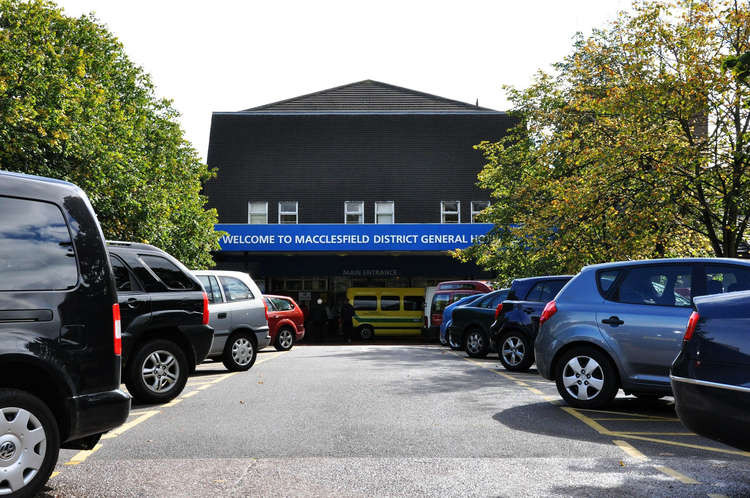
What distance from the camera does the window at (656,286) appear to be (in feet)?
27.9

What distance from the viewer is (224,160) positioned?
1674 inches

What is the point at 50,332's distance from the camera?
4.83 meters

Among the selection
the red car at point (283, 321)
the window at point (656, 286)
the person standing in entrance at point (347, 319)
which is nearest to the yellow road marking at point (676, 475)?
the window at point (656, 286)

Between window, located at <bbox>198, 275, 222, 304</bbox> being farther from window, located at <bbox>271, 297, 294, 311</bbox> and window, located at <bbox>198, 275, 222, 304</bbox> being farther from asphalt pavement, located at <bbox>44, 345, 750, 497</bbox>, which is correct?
window, located at <bbox>271, 297, 294, 311</bbox>

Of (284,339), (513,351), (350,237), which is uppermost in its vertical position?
(350,237)

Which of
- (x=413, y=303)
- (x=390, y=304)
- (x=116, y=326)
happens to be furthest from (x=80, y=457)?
(x=413, y=303)

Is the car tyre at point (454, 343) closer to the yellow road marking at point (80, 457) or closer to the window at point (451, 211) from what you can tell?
the yellow road marking at point (80, 457)

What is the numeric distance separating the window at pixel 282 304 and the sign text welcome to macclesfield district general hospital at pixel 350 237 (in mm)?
12996

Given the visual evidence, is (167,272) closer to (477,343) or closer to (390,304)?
(477,343)

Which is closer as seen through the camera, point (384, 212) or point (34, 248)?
A: point (34, 248)

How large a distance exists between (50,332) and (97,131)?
59.8ft

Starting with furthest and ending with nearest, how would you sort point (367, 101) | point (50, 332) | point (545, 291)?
point (367, 101) < point (545, 291) < point (50, 332)

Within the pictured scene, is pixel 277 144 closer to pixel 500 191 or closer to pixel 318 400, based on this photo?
pixel 500 191

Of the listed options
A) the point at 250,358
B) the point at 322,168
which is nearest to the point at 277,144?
the point at 322,168
